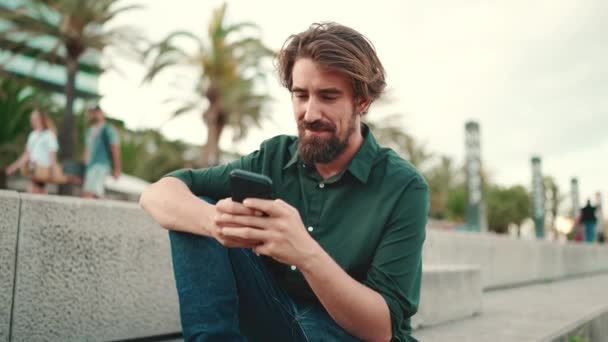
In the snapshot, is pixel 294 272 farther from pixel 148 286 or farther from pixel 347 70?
pixel 148 286

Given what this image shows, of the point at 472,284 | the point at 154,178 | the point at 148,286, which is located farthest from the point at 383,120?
the point at 148,286

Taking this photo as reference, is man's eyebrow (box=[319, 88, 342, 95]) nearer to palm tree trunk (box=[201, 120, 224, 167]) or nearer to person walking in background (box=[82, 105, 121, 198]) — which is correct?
person walking in background (box=[82, 105, 121, 198])

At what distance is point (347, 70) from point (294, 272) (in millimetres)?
807

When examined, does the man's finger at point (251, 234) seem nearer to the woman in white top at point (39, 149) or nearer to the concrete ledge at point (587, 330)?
the concrete ledge at point (587, 330)

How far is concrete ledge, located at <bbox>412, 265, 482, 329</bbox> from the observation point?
4.70 metres

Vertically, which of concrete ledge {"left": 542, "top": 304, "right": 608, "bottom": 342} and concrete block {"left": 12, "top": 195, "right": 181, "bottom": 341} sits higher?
concrete block {"left": 12, "top": 195, "right": 181, "bottom": 341}

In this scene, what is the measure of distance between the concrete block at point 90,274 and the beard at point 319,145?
142 cm

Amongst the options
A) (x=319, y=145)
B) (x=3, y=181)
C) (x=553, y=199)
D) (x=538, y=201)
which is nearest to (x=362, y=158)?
(x=319, y=145)

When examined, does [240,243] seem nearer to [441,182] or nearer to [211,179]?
[211,179]

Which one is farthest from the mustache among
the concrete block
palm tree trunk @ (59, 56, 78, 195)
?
palm tree trunk @ (59, 56, 78, 195)

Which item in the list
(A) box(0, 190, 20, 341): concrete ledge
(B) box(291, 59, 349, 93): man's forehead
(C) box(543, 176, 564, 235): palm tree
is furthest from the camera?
(C) box(543, 176, 564, 235): palm tree

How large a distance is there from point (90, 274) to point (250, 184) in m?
1.73

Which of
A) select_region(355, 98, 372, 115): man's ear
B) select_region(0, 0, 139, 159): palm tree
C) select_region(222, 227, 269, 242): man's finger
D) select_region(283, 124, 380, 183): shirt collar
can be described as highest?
select_region(0, 0, 139, 159): palm tree

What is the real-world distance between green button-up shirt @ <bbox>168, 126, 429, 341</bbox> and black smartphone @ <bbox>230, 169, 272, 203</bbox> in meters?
0.52
